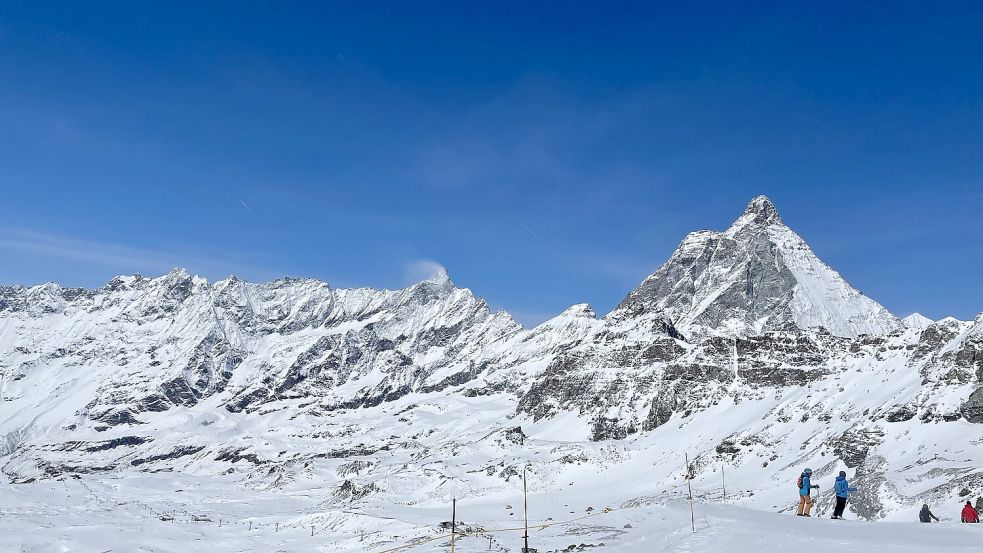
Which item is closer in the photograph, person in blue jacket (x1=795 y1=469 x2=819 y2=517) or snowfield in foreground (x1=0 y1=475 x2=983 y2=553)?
snowfield in foreground (x1=0 y1=475 x2=983 y2=553)

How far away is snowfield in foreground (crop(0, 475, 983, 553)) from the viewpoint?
1991cm

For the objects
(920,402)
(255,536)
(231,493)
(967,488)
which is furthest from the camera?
(231,493)

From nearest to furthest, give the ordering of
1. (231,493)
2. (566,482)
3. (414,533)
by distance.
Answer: (414,533) < (566,482) < (231,493)

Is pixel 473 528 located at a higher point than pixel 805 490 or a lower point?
lower

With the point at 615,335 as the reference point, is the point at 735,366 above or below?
below

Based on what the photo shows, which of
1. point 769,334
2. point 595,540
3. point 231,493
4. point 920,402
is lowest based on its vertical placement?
point 231,493

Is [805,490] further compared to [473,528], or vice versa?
[473,528]

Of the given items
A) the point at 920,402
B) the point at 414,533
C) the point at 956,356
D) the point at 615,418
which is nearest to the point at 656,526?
the point at 414,533

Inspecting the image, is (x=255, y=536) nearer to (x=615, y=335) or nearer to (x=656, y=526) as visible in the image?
(x=656, y=526)

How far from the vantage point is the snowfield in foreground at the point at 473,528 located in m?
19.9

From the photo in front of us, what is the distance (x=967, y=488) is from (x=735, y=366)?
8939 centimetres

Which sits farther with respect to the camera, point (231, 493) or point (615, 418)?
point (231, 493)

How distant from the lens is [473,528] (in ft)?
151

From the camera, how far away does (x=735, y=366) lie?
119500 millimetres
